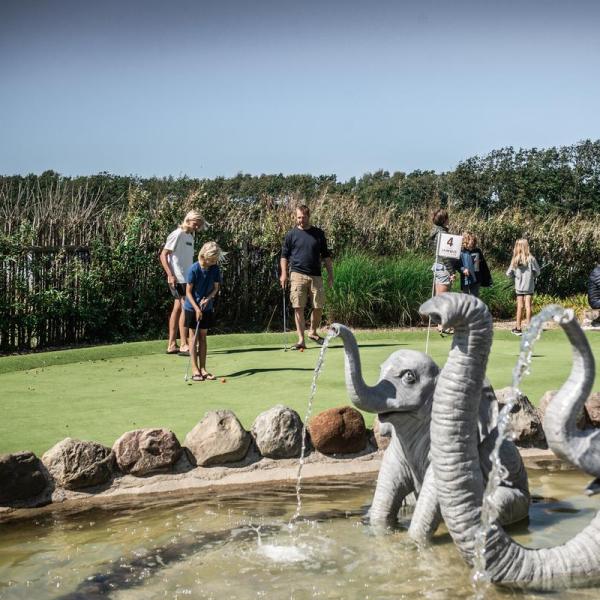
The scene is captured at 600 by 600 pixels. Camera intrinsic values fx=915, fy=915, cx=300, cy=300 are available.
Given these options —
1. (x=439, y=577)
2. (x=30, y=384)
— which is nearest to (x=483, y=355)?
(x=439, y=577)

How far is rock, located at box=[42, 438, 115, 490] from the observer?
5977 mm

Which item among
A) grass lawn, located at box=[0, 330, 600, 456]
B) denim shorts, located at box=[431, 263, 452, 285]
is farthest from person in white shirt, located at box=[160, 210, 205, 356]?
denim shorts, located at box=[431, 263, 452, 285]

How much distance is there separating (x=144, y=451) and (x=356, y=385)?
2208 millimetres

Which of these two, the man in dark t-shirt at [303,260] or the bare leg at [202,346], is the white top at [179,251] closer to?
the man in dark t-shirt at [303,260]

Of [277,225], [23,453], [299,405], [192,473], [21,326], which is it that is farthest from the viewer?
[277,225]

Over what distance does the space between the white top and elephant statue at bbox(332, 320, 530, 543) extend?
Result: 6625 millimetres

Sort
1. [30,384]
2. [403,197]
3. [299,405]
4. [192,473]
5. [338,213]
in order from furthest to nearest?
1. [403,197]
2. [338,213]
3. [30,384]
4. [299,405]
5. [192,473]

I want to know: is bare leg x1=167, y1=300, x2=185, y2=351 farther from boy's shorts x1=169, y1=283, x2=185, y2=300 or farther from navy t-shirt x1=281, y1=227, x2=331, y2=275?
navy t-shirt x1=281, y1=227, x2=331, y2=275

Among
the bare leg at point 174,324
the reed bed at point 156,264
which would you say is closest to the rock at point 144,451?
the bare leg at point 174,324

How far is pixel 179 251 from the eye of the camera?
1152 centimetres

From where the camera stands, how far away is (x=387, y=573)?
15.4ft

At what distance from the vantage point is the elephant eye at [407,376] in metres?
4.86

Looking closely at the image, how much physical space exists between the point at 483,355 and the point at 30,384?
22.2 feet

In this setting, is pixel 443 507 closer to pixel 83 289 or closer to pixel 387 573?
pixel 387 573
